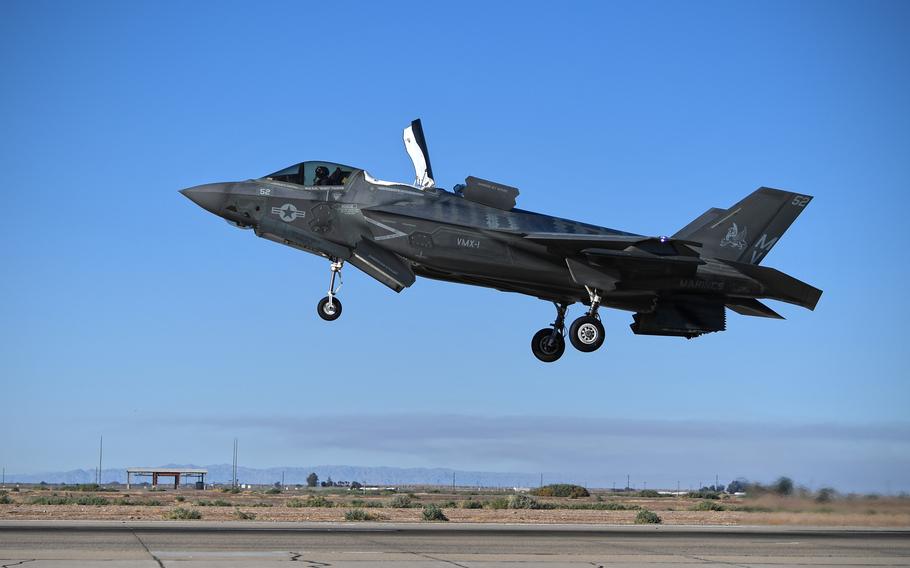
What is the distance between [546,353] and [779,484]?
7486mm

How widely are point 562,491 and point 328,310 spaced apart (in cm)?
6364

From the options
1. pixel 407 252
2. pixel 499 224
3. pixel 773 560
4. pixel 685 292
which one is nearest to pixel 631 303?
pixel 685 292

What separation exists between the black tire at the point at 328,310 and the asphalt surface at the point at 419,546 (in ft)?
18.5

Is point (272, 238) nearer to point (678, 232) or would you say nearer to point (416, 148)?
point (416, 148)

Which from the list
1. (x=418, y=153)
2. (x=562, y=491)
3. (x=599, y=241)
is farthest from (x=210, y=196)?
(x=562, y=491)

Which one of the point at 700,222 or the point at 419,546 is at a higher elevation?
the point at 700,222

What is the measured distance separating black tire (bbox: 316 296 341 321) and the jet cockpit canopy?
3.41 meters

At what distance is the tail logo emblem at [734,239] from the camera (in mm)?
31938

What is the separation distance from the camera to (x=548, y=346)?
3177 cm

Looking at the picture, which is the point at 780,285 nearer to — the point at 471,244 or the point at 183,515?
the point at 471,244

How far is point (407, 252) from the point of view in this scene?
1136 inches

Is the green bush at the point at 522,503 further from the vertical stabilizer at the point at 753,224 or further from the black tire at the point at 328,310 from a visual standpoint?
the black tire at the point at 328,310

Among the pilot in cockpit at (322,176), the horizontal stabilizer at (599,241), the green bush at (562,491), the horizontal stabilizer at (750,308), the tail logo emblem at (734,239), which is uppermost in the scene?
the pilot in cockpit at (322,176)

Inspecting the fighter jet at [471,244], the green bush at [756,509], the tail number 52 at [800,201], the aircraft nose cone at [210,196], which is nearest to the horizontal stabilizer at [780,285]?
the fighter jet at [471,244]
